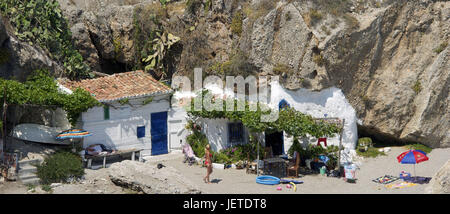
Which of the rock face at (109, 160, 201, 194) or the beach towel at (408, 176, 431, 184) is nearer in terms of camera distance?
the rock face at (109, 160, 201, 194)

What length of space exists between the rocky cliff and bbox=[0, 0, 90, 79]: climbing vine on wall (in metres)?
0.92

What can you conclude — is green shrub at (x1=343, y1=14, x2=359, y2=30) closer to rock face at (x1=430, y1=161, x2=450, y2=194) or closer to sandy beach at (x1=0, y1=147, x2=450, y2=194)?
sandy beach at (x1=0, y1=147, x2=450, y2=194)

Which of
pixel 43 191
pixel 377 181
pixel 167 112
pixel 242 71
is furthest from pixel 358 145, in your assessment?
pixel 43 191

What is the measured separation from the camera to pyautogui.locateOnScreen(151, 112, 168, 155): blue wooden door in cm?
2211

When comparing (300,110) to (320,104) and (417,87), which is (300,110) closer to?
(320,104)

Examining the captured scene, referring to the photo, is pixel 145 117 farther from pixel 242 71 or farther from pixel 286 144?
pixel 286 144

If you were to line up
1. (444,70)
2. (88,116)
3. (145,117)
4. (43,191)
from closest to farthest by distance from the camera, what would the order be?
(43,191), (88,116), (145,117), (444,70)

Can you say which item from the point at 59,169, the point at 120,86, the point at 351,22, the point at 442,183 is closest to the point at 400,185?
the point at 442,183

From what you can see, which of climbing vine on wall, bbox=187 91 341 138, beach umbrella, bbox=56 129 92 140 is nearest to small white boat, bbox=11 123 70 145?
beach umbrella, bbox=56 129 92 140

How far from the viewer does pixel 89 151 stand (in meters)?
19.6

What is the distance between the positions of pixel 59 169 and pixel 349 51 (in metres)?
13.3

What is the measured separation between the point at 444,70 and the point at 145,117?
1395 centimetres

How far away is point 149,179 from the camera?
53.1ft

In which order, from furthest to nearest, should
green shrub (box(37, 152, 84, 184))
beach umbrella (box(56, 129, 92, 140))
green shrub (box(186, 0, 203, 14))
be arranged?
green shrub (box(186, 0, 203, 14))
beach umbrella (box(56, 129, 92, 140))
green shrub (box(37, 152, 84, 184))
